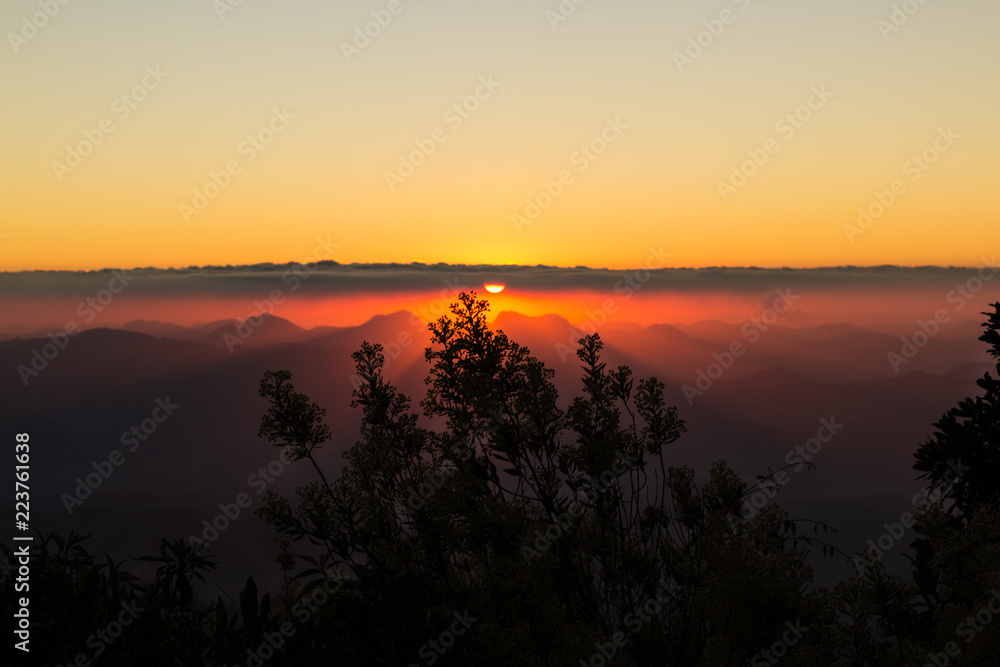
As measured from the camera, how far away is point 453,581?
928 cm

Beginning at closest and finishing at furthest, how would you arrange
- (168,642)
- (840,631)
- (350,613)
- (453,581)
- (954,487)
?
1. (840,631)
2. (168,642)
3. (350,613)
4. (453,581)
5. (954,487)

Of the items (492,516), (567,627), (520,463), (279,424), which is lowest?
(567,627)

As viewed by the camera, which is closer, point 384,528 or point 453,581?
point 384,528

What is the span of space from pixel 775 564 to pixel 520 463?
2520mm

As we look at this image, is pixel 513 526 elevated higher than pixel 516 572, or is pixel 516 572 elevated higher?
pixel 513 526

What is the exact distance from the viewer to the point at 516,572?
274 inches

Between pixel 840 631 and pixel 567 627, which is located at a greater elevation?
pixel 567 627

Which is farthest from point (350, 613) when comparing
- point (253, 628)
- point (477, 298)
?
point (477, 298)

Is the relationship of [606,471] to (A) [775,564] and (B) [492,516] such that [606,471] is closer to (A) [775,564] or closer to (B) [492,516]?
(B) [492,516]

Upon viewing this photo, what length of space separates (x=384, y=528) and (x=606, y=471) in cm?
247

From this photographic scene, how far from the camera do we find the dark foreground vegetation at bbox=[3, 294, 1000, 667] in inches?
254

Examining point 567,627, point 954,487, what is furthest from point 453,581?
point 954,487

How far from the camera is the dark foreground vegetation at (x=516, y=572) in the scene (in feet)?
21.2

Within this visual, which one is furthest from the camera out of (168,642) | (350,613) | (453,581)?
(453,581)
